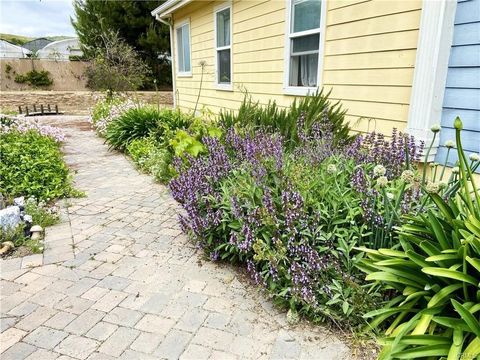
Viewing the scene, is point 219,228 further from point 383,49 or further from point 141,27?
point 141,27

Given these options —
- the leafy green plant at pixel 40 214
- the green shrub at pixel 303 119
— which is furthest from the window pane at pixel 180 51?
the leafy green plant at pixel 40 214

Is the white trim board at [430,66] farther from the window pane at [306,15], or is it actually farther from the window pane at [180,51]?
the window pane at [180,51]

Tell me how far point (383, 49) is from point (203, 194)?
2.39 metres

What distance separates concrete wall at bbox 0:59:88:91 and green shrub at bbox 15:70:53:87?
16 centimetres

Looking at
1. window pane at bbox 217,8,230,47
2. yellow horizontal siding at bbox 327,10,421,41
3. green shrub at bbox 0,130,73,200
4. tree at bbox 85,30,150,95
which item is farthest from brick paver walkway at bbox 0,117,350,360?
tree at bbox 85,30,150,95

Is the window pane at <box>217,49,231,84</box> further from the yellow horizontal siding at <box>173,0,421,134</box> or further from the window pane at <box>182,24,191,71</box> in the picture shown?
the window pane at <box>182,24,191,71</box>

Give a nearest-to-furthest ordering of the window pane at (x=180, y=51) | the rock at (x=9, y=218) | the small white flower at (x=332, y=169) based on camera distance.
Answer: the small white flower at (x=332, y=169)
the rock at (x=9, y=218)
the window pane at (x=180, y=51)

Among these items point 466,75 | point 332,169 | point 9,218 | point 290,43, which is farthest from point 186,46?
point 332,169

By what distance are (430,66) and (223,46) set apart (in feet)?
16.6

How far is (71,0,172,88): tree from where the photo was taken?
1723cm

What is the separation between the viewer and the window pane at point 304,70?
458 cm

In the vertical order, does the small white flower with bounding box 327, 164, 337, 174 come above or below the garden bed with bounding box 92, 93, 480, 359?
above

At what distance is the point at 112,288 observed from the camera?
7.54 feet

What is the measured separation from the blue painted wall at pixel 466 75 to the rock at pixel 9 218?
391cm
